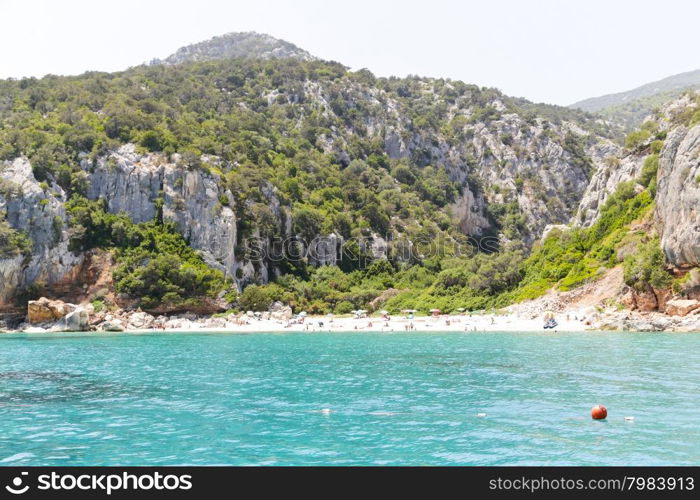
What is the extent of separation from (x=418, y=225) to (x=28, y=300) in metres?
65.5

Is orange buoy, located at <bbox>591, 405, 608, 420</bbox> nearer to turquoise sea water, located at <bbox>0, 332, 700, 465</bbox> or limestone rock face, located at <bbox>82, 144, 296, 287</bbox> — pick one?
turquoise sea water, located at <bbox>0, 332, 700, 465</bbox>

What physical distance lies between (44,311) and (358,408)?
55.7 metres

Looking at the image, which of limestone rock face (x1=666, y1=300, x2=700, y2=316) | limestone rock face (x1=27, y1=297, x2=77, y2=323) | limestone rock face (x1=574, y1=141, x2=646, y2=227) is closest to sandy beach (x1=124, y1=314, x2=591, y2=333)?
limestone rock face (x1=666, y1=300, x2=700, y2=316)

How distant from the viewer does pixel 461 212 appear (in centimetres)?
12006

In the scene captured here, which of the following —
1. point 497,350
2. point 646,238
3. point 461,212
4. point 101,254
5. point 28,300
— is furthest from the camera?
point 461,212

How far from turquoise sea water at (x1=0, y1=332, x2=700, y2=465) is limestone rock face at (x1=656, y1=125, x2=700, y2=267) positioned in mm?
17107

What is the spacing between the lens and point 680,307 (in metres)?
46.2

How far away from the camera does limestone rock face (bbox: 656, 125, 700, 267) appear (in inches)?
1831

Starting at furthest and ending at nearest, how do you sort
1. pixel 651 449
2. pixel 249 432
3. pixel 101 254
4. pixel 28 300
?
pixel 101 254 < pixel 28 300 < pixel 249 432 < pixel 651 449

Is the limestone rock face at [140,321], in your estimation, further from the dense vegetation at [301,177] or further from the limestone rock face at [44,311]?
the limestone rock face at [44,311]

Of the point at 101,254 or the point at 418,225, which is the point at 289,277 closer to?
the point at 101,254

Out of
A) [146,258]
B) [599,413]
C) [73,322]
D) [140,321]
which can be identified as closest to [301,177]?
[146,258]
